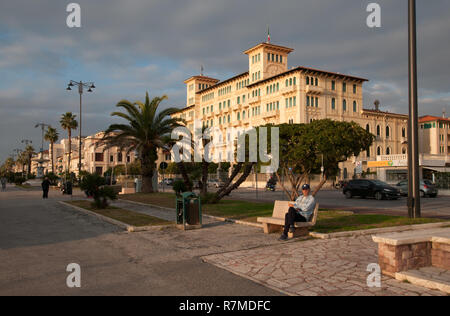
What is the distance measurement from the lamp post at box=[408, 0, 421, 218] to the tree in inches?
84.1

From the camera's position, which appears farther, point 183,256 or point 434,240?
point 183,256

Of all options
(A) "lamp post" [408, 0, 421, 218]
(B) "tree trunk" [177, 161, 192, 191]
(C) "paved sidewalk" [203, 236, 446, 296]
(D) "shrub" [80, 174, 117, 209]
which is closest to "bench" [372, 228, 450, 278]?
(C) "paved sidewalk" [203, 236, 446, 296]

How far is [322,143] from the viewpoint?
543 inches

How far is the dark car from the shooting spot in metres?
26.5

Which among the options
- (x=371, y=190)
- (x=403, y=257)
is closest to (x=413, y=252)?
(x=403, y=257)

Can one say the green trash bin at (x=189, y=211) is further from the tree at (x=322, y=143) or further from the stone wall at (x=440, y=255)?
the stone wall at (x=440, y=255)

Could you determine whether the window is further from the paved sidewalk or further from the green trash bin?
the paved sidewalk

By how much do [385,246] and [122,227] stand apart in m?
8.47

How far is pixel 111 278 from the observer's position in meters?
6.02

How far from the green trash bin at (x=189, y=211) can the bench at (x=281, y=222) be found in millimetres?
2330

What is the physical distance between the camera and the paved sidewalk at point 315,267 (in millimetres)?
5227

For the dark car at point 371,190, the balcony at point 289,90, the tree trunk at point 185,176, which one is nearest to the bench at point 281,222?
the tree trunk at point 185,176
